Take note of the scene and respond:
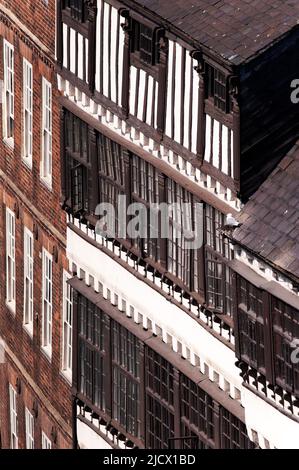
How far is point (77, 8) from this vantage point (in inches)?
2447

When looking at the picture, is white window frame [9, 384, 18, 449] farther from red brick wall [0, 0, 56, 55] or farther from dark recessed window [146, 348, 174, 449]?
dark recessed window [146, 348, 174, 449]

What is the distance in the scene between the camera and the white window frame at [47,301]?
67.1 meters

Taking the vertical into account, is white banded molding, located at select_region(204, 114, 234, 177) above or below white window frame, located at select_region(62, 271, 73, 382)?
below

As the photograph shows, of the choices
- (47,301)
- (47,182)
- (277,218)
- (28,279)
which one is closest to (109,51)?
(47,182)

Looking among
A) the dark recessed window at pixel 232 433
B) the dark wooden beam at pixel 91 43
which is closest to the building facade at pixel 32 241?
the dark wooden beam at pixel 91 43

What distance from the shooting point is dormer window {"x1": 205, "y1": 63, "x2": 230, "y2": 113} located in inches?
2172

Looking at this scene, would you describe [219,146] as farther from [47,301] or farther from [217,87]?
[47,301]

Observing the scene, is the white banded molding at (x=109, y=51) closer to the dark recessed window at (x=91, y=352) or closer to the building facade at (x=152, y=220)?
A: the building facade at (x=152, y=220)

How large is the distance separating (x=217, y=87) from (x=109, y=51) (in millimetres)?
5261

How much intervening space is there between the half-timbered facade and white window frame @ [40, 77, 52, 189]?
1840 millimetres

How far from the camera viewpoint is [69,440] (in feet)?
216

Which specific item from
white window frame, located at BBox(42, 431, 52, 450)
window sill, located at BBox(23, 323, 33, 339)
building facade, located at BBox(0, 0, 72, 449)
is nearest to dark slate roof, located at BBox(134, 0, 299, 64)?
building facade, located at BBox(0, 0, 72, 449)

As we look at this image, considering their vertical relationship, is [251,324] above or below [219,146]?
below

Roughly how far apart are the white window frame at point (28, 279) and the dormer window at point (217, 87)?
13.3 metres
